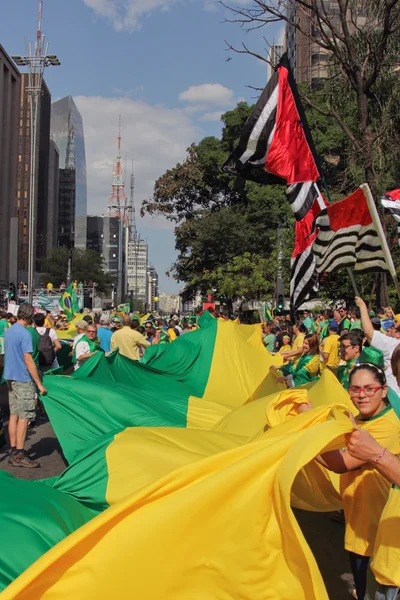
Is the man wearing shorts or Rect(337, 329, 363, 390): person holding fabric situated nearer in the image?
Rect(337, 329, 363, 390): person holding fabric

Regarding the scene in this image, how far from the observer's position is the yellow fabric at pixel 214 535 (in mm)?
2473

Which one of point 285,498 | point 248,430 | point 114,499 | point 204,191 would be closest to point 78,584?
point 285,498

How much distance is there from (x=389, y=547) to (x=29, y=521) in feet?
5.89

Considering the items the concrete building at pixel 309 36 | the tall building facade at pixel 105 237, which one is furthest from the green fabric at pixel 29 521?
the tall building facade at pixel 105 237

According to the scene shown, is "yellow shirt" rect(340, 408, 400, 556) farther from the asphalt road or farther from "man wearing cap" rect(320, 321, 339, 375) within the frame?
"man wearing cap" rect(320, 321, 339, 375)

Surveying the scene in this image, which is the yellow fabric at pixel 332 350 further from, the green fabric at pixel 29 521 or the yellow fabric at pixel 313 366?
the green fabric at pixel 29 521

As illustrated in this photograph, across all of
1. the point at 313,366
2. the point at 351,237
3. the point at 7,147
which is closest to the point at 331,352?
the point at 313,366

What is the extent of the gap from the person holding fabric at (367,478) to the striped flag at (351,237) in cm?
300

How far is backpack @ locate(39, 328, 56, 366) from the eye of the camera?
976 centimetres

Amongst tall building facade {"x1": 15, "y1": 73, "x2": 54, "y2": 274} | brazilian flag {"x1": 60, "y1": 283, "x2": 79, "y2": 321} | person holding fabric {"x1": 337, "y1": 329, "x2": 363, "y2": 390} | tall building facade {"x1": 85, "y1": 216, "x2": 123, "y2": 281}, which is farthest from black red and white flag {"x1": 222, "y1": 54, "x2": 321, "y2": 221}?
tall building facade {"x1": 85, "y1": 216, "x2": 123, "y2": 281}

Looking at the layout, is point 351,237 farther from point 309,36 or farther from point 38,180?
point 38,180

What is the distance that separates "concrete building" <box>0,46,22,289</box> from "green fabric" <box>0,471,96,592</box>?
70.1 m

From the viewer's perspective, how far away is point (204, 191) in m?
42.9

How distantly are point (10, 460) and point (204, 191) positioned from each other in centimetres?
3696
